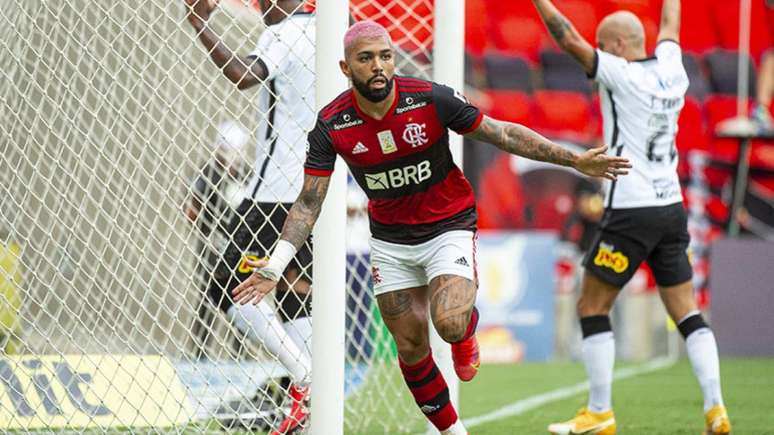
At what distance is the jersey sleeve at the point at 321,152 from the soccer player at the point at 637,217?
1745 mm

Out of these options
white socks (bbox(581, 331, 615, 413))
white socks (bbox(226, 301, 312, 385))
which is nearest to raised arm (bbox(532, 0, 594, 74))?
white socks (bbox(581, 331, 615, 413))

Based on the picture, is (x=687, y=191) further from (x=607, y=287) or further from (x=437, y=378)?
(x=437, y=378)

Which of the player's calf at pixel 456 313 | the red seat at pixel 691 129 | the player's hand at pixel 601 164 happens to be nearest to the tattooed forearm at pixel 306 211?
the player's calf at pixel 456 313

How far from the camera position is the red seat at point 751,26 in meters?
18.6

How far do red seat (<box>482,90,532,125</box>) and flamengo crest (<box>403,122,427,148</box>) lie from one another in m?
12.2

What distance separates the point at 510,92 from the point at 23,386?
1220 cm

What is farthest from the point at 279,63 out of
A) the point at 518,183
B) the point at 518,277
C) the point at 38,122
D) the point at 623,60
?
the point at 518,183

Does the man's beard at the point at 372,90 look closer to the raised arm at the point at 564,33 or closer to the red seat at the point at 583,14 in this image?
the raised arm at the point at 564,33

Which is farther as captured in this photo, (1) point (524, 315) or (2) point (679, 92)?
(1) point (524, 315)

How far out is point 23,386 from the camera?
6281 mm

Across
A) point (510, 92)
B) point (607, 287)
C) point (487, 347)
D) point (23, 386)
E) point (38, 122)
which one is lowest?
point (487, 347)

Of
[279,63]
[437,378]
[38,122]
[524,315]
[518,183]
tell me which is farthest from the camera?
[518,183]

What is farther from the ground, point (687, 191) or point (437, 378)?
point (437, 378)

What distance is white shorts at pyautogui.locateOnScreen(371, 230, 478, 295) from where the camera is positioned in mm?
5047
